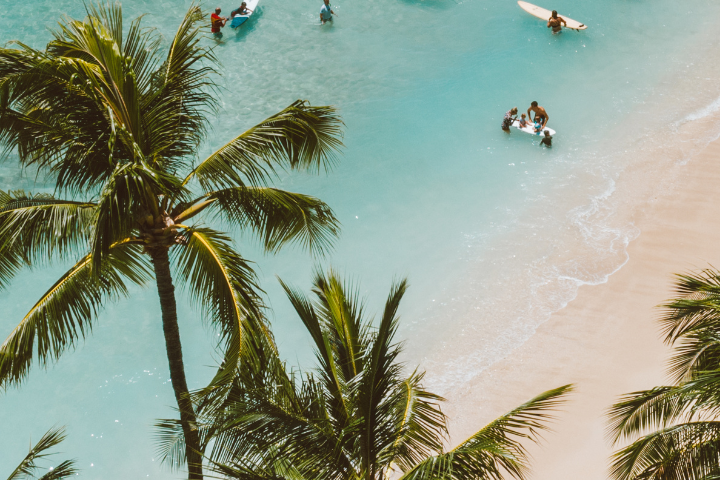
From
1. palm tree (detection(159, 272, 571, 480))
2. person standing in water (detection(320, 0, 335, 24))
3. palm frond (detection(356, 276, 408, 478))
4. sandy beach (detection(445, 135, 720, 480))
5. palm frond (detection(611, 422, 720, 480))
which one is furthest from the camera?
person standing in water (detection(320, 0, 335, 24))

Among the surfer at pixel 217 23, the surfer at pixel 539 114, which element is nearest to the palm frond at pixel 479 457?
the surfer at pixel 539 114

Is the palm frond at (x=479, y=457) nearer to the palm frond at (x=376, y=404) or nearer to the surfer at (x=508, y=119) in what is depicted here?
the palm frond at (x=376, y=404)

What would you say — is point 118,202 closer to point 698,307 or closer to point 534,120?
point 698,307

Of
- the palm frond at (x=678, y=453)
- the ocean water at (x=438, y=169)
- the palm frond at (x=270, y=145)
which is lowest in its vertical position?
the palm frond at (x=678, y=453)

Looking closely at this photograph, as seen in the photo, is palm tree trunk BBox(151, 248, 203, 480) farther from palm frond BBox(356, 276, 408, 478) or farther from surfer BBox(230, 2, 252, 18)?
surfer BBox(230, 2, 252, 18)

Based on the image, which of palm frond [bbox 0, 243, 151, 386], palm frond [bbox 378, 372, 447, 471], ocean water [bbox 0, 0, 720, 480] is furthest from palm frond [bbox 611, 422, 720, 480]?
palm frond [bbox 0, 243, 151, 386]
